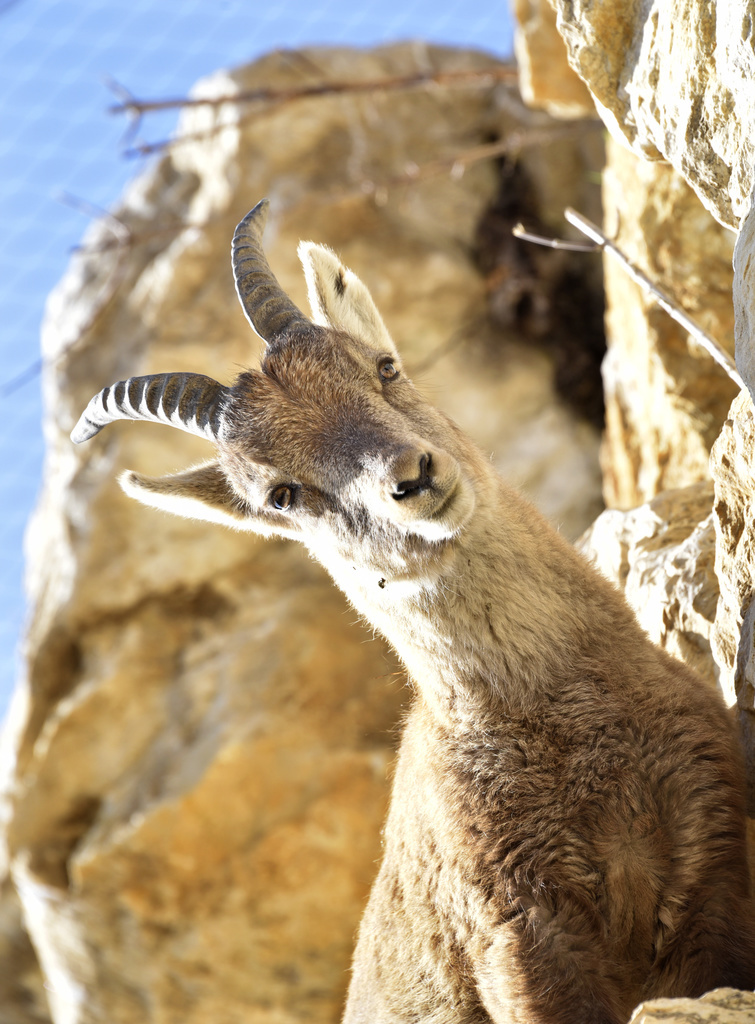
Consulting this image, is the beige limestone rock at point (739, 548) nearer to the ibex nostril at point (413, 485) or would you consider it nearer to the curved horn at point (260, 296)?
the ibex nostril at point (413, 485)

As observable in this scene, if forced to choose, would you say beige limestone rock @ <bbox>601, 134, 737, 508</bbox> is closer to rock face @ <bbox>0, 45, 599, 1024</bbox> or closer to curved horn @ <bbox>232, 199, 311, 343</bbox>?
rock face @ <bbox>0, 45, 599, 1024</bbox>

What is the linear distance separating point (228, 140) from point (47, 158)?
133 inches

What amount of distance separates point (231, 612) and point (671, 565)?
15.6ft

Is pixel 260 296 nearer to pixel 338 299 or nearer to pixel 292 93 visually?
pixel 338 299

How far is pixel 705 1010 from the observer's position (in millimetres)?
2336

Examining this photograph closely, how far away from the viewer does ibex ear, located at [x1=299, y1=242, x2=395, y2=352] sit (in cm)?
404

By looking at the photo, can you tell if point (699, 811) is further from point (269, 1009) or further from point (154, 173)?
point (154, 173)

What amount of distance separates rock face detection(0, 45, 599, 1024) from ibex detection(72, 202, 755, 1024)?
3447 millimetres

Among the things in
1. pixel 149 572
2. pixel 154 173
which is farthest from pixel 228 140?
pixel 149 572

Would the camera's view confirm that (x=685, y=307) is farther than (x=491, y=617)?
Yes

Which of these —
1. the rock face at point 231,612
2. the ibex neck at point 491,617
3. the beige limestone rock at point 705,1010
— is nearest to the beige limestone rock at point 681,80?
the ibex neck at point 491,617

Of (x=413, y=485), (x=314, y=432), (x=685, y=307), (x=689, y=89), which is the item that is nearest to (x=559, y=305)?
(x=685, y=307)

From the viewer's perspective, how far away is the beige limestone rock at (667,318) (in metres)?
4.91

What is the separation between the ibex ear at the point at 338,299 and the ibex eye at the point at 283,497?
76cm
